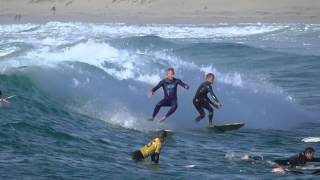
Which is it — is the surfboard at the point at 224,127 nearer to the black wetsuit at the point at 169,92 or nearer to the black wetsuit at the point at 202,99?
the black wetsuit at the point at 202,99

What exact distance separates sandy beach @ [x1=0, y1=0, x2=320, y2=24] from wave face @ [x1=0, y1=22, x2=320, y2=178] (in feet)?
60.6

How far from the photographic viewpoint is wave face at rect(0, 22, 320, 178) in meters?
15.1

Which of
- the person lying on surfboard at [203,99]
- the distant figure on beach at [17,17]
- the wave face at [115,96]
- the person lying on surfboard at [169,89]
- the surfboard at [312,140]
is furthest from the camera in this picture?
the distant figure on beach at [17,17]

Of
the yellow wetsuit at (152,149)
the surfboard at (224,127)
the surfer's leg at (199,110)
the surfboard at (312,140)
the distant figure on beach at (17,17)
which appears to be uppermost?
the distant figure on beach at (17,17)

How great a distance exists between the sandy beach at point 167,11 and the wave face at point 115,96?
18.5 metres

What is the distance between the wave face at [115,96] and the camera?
1505 cm

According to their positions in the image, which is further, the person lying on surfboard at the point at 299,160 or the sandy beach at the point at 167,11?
the sandy beach at the point at 167,11

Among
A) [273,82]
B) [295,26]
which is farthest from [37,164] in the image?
[295,26]

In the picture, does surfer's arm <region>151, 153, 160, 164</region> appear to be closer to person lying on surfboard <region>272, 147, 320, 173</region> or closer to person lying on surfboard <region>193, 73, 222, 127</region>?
person lying on surfboard <region>272, 147, 320, 173</region>

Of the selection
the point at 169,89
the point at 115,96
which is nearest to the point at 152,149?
the point at 169,89

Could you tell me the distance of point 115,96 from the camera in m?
21.2

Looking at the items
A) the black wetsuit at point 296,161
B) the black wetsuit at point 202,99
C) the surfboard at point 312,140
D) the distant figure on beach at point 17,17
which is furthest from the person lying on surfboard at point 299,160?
the distant figure on beach at point 17,17

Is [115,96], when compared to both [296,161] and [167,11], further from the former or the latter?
[167,11]

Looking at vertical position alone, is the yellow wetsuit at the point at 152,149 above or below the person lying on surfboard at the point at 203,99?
below
